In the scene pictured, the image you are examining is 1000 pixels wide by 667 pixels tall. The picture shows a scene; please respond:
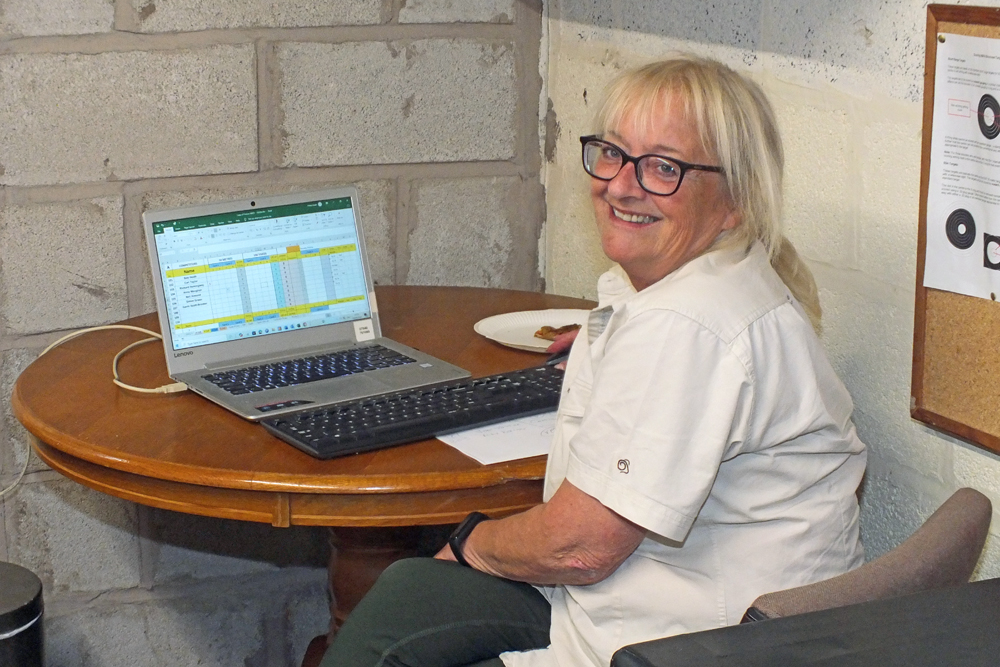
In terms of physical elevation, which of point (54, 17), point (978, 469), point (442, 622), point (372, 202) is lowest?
point (442, 622)

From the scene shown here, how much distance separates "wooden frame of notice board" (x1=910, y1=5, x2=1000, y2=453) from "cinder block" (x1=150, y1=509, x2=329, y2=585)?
151 centimetres

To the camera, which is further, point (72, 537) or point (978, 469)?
point (72, 537)

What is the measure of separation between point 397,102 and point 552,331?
0.69 meters

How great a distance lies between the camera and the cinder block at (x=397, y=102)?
2359mm

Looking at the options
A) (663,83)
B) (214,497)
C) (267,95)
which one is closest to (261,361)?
(214,497)

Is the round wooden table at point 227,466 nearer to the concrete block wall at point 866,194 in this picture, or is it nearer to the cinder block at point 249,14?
the concrete block wall at point 866,194

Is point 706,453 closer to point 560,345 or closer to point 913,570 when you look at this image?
point 913,570

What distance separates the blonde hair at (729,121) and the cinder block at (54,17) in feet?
3.89

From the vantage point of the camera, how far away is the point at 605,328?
143cm

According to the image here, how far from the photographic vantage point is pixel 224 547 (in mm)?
2531

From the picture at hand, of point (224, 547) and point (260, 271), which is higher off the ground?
point (260, 271)

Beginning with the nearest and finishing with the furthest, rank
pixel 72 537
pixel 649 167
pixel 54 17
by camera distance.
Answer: pixel 649 167 < pixel 54 17 < pixel 72 537

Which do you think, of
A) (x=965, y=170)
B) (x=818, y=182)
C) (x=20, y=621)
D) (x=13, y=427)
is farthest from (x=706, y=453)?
(x=13, y=427)

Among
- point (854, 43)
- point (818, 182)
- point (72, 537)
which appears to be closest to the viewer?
point (854, 43)
